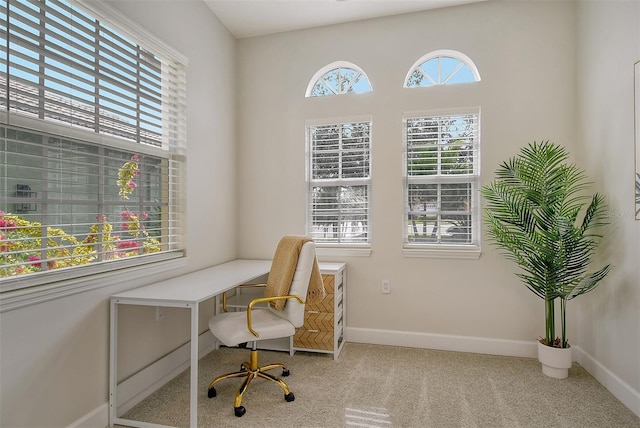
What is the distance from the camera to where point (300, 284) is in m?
2.38

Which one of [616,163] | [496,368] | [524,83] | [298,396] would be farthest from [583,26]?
[298,396]

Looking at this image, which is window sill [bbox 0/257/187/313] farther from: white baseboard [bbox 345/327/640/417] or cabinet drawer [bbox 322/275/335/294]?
white baseboard [bbox 345/327/640/417]

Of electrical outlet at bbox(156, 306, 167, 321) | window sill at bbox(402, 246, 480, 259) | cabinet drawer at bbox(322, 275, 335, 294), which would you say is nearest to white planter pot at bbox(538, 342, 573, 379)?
window sill at bbox(402, 246, 480, 259)

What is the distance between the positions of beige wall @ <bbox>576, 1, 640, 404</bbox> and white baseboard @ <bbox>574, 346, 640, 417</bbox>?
0.04 feet

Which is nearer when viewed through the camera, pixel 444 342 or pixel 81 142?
pixel 81 142

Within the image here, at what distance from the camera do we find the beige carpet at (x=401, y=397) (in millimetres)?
2094

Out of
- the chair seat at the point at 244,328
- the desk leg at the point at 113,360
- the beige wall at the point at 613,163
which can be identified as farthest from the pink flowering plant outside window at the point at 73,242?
the beige wall at the point at 613,163

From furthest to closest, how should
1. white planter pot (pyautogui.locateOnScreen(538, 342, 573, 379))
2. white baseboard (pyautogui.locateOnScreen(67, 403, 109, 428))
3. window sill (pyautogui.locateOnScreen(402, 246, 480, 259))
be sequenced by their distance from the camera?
window sill (pyautogui.locateOnScreen(402, 246, 480, 259)), white planter pot (pyautogui.locateOnScreen(538, 342, 573, 379)), white baseboard (pyautogui.locateOnScreen(67, 403, 109, 428))

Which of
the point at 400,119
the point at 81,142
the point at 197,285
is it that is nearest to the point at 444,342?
the point at 400,119

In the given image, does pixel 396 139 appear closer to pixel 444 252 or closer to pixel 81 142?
pixel 444 252

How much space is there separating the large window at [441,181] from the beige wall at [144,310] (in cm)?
175

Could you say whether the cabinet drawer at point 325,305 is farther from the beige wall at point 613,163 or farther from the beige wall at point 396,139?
the beige wall at point 613,163

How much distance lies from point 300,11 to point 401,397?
325 cm

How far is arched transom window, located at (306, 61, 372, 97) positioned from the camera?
3463 millimetres
